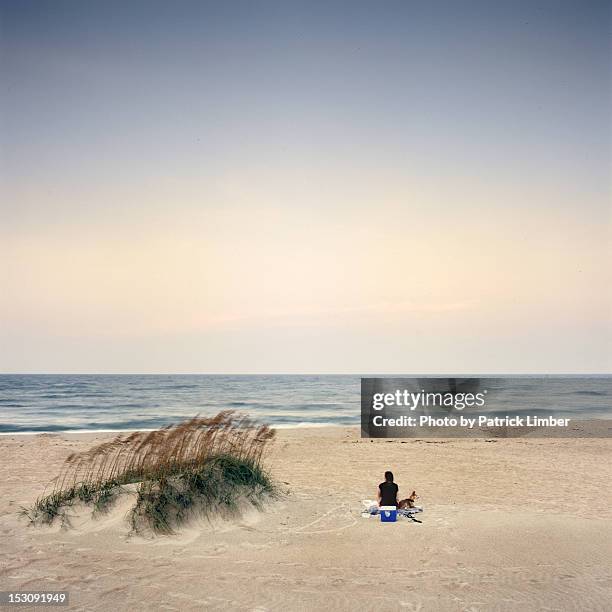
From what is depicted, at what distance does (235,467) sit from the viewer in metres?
8.92

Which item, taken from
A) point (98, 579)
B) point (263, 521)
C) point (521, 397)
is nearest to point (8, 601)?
point (98, 579)

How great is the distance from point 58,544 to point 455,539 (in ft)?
16.4

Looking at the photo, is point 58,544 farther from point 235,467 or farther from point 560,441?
point 560,441

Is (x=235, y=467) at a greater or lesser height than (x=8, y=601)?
greater

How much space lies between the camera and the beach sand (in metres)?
5.78

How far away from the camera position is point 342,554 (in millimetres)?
7125

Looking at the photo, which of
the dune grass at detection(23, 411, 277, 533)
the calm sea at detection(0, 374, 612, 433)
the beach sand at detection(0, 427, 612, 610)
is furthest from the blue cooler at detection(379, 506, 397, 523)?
the calm sea at detection(0, 374, 612, 433)

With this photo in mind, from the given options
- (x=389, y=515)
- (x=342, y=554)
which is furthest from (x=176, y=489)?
(x=389, y=515)

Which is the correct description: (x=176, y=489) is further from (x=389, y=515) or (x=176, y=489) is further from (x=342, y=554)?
(x=389, y=515)

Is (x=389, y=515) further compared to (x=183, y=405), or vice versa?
(x=183, y=405)

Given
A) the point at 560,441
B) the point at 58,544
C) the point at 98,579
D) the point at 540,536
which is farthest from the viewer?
the point at 560,441

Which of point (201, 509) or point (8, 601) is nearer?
point (8, 601)

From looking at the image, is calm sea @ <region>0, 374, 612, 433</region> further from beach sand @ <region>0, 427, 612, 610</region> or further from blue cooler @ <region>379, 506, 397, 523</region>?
blue cooler @ <region>379, 506, 397, 523</region>

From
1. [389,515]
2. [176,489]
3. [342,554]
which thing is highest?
[176,489]
